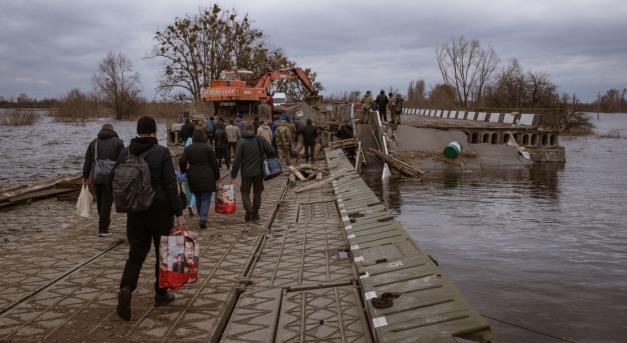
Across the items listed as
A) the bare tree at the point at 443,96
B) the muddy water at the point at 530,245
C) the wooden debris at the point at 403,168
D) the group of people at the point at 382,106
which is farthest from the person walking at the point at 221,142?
the bare tree at the point at 443,96

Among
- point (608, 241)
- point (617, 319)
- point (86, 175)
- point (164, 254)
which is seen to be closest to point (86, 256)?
point (86, 175)

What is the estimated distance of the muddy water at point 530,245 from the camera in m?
6.45

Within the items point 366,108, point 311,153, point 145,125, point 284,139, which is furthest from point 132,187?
point 366,108

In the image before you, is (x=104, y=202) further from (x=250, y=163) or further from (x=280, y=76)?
(x=280, y=76)

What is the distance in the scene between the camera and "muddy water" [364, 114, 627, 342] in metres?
6.45

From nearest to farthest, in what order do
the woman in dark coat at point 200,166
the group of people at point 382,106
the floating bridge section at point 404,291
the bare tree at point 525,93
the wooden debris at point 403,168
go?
the floating bridge section at point 404,291 < the woman in dark coat at point 200,166 < the wooden debris at point 403,168 < the group of people at point 382,106 < the bare tree at point 525,93

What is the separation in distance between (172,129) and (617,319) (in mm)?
22097

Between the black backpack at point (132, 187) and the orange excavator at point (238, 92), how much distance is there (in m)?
20.5

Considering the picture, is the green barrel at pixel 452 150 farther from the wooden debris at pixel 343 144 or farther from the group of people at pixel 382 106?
the group of people at pixel 382 106

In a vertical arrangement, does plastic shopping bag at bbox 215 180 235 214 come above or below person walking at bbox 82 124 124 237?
below

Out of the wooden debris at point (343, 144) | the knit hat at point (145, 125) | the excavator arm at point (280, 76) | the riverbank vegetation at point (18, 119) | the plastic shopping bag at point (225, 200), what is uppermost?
the excavator arm at point (280, 76)

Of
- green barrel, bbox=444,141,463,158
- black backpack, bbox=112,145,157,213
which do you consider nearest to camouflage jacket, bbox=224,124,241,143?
green barrel, bbox=444,141,463,158

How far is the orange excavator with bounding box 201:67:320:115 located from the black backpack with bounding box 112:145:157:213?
20.5 metres

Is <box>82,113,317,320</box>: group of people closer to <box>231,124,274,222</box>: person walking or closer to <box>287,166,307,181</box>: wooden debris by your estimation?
<box>231,124,274,222</box>: person walking
